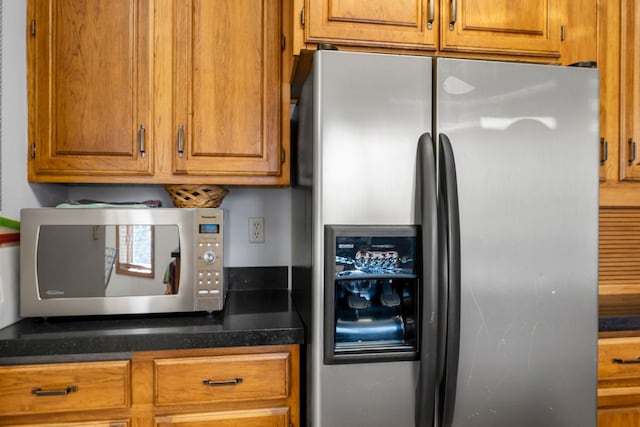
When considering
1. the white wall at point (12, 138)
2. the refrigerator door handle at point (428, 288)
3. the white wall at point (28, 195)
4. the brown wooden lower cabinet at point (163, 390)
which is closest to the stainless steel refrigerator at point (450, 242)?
the refrigerator door handle at point (428, 288)

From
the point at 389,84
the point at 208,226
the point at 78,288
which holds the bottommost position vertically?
the point at 78,288

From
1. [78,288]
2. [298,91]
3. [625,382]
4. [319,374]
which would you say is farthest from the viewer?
[298,91]

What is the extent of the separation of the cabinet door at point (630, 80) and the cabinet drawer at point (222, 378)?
5.42 feet

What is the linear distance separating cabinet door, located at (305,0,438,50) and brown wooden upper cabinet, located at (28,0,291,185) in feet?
0.95

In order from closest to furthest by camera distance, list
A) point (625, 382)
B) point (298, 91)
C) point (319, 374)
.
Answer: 1. point (319, 374)
2. point (625, 382)
3. point (298, 91)

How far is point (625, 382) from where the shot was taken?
1.46 m

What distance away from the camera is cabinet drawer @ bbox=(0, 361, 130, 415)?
1.15 meters

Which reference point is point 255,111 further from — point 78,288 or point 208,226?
point 78,288

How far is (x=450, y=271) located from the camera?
1.13 meters

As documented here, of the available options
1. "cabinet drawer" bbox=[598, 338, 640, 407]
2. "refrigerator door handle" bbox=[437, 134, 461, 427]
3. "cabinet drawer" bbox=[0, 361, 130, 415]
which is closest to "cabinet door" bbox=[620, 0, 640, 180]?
"cabinet drawer" bbox=[598, 338, 640, 407]

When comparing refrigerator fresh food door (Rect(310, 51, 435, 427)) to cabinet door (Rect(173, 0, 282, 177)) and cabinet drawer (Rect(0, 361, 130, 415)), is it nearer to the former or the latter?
cabinet door (Rect(173, 0, 282, 177))

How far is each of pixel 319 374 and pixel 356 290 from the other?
26 centimetres

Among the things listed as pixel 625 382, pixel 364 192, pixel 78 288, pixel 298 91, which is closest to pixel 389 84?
pixel 364 192

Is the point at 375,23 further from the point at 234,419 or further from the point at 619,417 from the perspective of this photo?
the point at 619,417
